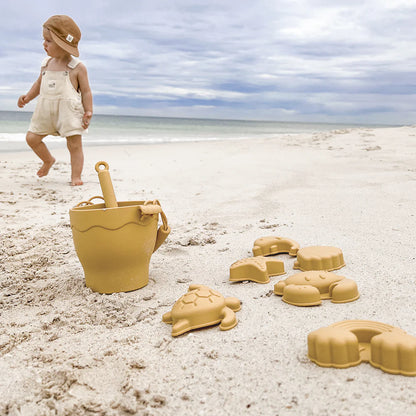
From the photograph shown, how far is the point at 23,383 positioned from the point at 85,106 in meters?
2.88

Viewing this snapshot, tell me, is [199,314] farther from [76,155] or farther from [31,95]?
[31,95]

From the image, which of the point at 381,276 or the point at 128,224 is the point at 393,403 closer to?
the point at 381,276

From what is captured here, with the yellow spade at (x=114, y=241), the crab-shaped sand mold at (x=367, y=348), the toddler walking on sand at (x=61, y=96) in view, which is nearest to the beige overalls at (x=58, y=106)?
the toddler walking on sand at (x=61, y=96)

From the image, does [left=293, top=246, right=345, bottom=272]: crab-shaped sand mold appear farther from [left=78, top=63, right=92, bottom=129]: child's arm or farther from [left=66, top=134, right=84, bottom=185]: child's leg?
[left=66, top=134, right=84, bottom=185]: child's leg

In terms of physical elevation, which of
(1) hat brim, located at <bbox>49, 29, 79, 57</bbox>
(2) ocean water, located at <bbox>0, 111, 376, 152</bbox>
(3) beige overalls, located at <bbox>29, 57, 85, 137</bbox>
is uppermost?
(1) hat brim, located at <bbox>49, 29, 79, 57</bbox>

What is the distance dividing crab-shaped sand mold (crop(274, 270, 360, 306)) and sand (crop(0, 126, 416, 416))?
32 mm

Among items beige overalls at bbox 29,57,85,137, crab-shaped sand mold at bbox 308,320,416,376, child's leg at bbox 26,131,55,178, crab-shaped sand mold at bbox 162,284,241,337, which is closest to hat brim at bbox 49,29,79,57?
beige overalls at bbox 29,57,85,137

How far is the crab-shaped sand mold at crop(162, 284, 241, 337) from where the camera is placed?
1344 mm

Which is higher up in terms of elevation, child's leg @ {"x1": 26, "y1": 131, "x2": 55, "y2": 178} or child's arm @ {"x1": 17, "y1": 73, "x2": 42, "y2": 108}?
child's arm @ {"x1": 17, "y1": 73, "x2": 42, "y2": 108}

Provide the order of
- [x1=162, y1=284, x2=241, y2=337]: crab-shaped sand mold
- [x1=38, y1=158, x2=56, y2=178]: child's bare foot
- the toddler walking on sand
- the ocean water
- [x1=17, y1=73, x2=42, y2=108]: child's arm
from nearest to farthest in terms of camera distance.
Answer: [x1=162, y1=284, x2=241, y2=337]: crab-shaped sand mold, the toddler walking on sand, [x1=17, y1=73, x2=42, y2=108]: child's arm, [x1=38, y1=158, x2=56, y2=178]: child's bare foot, the ocean water

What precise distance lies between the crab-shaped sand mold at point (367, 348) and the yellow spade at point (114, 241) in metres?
0.84

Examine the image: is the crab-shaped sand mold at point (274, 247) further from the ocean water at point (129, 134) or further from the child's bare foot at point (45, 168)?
the ocean water at point (129, 134)

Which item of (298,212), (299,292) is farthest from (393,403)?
(298,212)

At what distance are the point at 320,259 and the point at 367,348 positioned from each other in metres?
0.59
